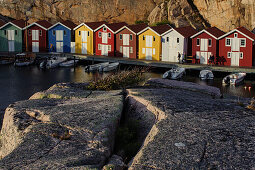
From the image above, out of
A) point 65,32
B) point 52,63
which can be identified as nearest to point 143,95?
point 52,63

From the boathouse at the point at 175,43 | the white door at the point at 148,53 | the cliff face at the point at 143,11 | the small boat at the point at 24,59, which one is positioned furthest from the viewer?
the cliff face at the point at 143,11

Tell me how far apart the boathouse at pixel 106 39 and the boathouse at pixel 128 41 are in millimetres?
1025

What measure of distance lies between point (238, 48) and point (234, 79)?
7.17 m

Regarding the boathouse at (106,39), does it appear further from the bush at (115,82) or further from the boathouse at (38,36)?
the bush at (115,82)


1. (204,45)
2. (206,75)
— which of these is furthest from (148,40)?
(206,75)

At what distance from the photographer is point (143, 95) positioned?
18000mm

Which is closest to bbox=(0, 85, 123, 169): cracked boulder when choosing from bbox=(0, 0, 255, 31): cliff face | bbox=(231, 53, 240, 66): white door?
bbox=(231, 53, 240, 66): white door

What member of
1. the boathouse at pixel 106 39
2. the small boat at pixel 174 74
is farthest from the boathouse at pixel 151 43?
the small boat at pixel 174 74

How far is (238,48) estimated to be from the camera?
49688 mm

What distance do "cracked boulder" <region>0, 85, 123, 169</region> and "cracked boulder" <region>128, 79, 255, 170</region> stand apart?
1369mm

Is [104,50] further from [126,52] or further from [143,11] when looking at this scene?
[143,11]

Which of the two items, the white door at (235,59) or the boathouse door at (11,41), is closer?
the white door at (235,59)

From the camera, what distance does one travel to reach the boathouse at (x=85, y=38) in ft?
209

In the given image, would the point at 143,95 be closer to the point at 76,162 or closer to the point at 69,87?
the point at 69,87
